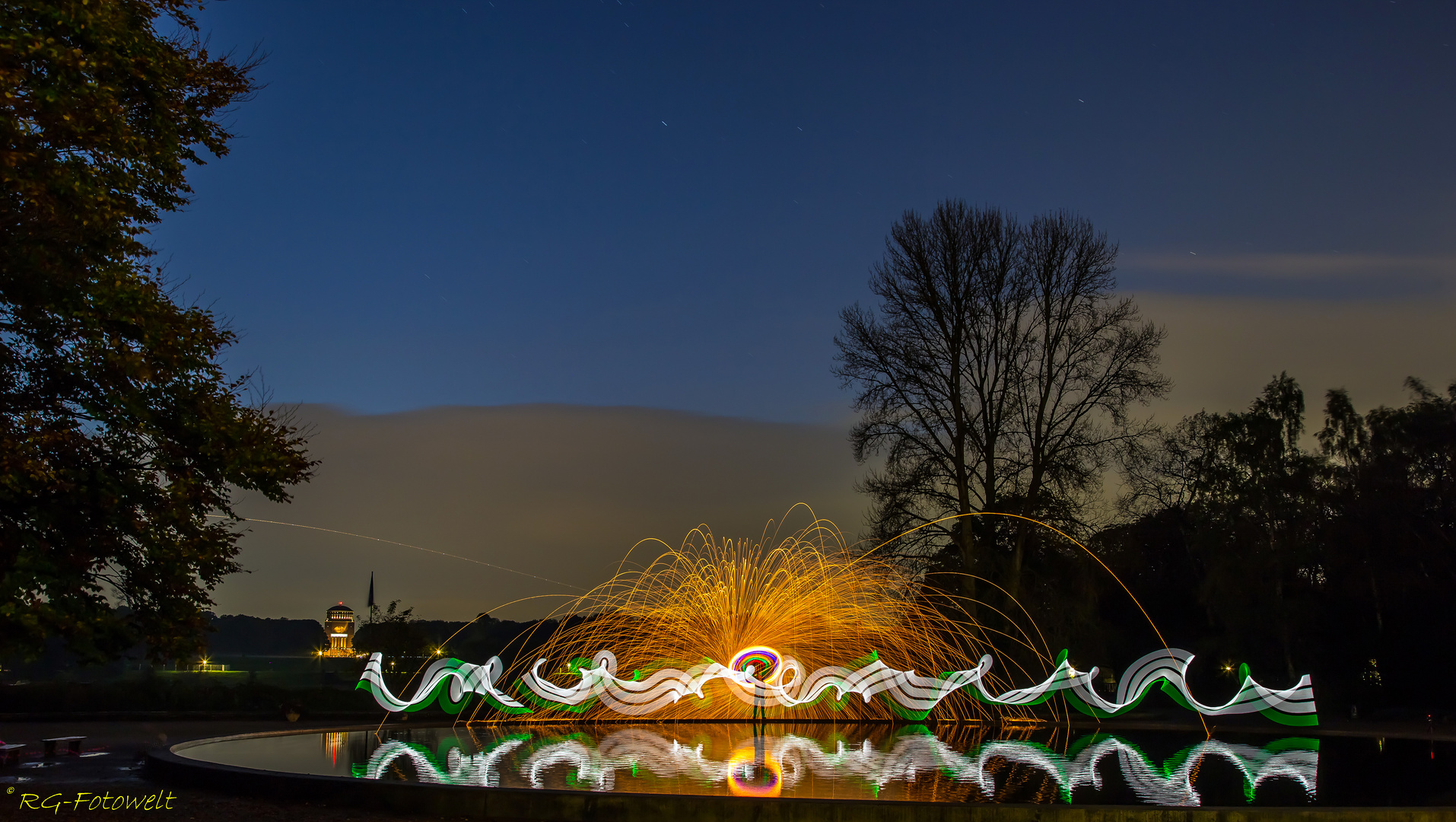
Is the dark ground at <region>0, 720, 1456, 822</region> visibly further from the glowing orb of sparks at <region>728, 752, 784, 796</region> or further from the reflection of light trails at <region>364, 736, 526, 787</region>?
the glowing orb of sparks at <region>728, 752, 784, 796</region>

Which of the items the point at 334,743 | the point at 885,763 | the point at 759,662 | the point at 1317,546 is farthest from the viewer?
the point at 1317,546

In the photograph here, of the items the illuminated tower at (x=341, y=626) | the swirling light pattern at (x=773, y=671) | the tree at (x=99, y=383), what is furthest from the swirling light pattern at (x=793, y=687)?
the illuminated tower at (x=341, y=626)

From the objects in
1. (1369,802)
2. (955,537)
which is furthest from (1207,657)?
(1369,802)

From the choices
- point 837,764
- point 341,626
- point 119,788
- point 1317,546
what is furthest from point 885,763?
point 341,626

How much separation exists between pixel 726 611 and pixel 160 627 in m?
13.3

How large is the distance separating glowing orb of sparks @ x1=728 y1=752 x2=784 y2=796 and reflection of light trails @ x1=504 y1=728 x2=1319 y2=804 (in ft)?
0.16

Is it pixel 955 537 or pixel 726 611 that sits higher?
pixel 955 537

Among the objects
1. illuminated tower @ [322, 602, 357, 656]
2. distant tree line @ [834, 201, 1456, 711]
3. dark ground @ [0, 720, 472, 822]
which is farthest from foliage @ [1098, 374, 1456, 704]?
illuminated tower @ [322, 602, 357, 656]

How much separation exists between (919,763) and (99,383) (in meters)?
10.7

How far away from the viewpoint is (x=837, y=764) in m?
13.7

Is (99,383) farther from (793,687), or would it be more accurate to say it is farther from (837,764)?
(793,687)

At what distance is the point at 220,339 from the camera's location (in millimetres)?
10586

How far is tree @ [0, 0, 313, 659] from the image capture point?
29.9 feet

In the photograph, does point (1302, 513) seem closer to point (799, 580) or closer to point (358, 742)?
point (799, 580)
